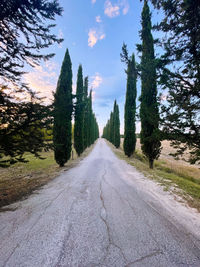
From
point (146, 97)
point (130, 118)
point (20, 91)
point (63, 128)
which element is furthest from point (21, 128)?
point (130, 118)

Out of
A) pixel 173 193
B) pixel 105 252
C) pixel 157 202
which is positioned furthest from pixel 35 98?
pixel 173 193

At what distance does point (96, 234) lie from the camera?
1.70 metres

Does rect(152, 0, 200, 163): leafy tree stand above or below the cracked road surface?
above

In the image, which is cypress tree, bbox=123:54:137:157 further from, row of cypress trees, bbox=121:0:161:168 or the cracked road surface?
the cracked road surface

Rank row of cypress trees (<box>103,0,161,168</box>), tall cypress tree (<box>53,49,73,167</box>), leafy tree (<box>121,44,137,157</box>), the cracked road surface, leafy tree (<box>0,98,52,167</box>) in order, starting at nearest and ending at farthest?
the cracked road surface, leafy tree (<box>0,98,52,167</box>), row of cypress trees (<box>103,0,161,168</box>), tall cypress tree (<box>53,49,73,167</box>), leafy tree (<box>121,44,137,157</box>)

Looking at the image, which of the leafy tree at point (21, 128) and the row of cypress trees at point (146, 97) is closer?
the leafy tree at point (21, 128)

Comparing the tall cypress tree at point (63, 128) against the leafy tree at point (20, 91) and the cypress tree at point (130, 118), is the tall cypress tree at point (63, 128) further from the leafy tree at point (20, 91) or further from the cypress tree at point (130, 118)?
the cypress tree at point (130, 118)

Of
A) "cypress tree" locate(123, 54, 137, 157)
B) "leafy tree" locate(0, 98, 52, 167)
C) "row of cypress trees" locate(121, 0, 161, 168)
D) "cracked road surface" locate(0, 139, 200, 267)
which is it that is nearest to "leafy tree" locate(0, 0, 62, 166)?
"leafy tree" locate(0, 98, 52, 167)

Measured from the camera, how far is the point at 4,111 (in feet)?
9.48

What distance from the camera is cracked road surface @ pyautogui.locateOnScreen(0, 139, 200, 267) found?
51.2 inches

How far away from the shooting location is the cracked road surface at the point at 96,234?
1.30 meters

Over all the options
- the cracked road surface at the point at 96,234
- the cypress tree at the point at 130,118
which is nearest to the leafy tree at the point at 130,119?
the cypress tree at the point at 130,118

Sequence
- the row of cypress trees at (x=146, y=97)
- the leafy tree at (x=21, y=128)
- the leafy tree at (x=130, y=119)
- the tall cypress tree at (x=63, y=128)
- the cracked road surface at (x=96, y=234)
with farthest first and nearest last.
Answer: the leafy tree at (x=130, y=119) → the tall cypress tree at (x=63, y=128) → the row of cypress trees at (x=146, y=97) → the leafy tree at (x=21, y=128) → the cracked road surface at (x=96, y=234)

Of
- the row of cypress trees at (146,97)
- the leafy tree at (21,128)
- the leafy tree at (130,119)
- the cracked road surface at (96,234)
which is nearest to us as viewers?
the cracked road surface at (96,234)
